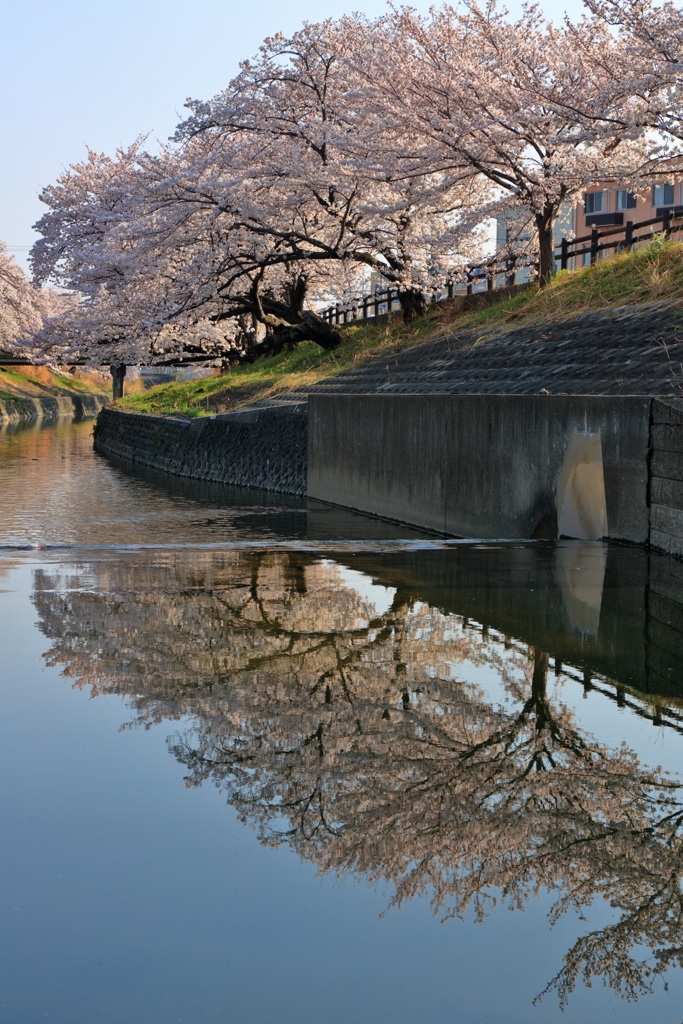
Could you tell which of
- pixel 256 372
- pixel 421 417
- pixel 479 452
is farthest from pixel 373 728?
pixel 256 372

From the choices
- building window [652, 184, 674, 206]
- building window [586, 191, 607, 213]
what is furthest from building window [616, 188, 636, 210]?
building window [652, 184, 674, 206]

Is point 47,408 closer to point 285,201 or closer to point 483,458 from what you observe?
point 285,201

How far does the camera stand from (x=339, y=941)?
10.2 feet

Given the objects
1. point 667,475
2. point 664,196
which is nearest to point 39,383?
point 664,196

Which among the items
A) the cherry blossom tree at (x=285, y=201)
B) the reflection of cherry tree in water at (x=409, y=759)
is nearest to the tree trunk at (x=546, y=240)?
the cherry blossom tree at (x=285, y=201)

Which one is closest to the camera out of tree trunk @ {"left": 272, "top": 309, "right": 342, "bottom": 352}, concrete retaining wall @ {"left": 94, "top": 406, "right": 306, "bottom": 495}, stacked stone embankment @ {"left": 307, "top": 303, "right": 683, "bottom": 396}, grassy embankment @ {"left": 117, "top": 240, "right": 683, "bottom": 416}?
stacked stone embankment @ {"left": 307, "top": 303, "right": 683, "bottom": 396}

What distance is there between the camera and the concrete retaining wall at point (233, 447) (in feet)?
64.8

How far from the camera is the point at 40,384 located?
77.9m

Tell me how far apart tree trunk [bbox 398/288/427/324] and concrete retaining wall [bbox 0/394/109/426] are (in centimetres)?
3373

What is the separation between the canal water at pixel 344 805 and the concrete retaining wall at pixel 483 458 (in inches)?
72.2

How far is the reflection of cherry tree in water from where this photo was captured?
3.47 metres

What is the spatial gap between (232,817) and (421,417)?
388 inches

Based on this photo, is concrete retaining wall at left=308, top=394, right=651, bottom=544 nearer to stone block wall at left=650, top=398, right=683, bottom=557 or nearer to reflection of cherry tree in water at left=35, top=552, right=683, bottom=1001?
stone block wall at left=650, top=398, right=683, bottom=557

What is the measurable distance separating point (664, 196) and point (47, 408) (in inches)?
1642
